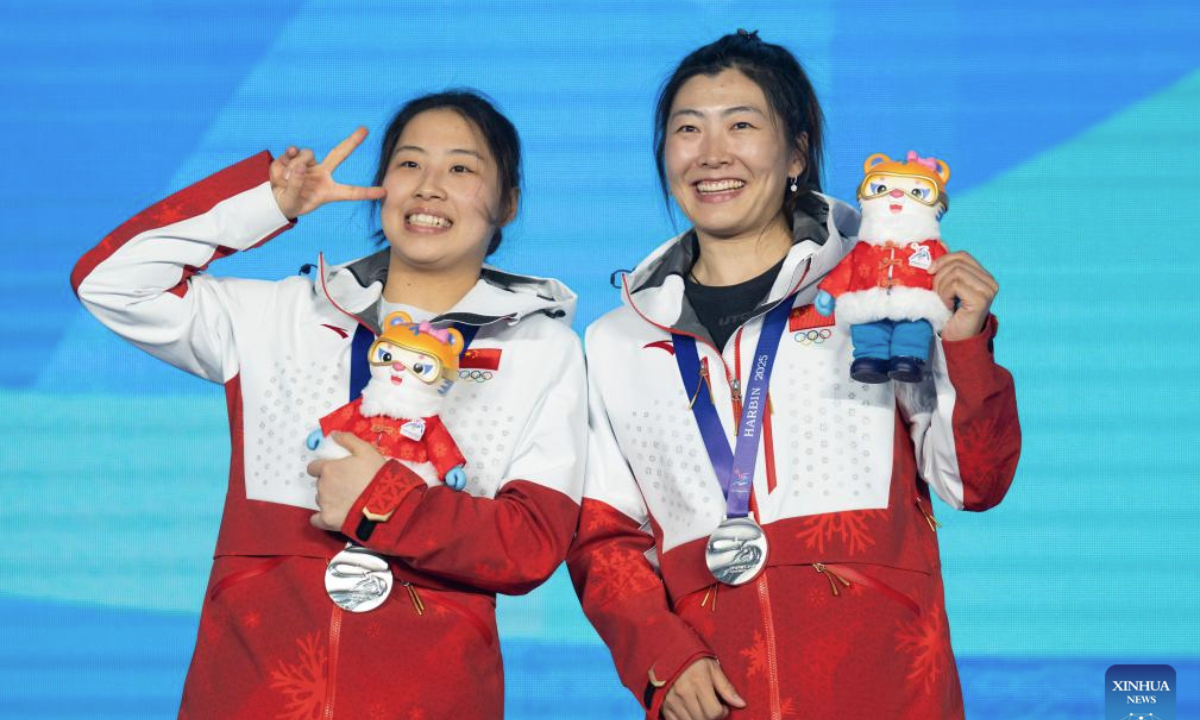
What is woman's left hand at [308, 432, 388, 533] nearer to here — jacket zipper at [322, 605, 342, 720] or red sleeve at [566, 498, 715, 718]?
jacket zipper at [322, 605, 342, 720]

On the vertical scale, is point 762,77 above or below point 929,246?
above

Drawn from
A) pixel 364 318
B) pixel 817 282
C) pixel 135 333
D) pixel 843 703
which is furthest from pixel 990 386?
pixel 135 333

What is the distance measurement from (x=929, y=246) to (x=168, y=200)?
1.28 m

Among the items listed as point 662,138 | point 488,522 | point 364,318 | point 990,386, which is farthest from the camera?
point 662,138

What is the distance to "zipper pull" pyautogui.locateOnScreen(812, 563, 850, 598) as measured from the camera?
7.18 ft

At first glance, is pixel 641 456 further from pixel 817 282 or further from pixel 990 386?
pixel 990 386

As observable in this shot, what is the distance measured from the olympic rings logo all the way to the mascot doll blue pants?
0.15 m

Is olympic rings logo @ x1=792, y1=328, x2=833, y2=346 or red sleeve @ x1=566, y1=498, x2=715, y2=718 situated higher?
olympic rings logo @ x1=792, y1=328, x2=833, y2=346

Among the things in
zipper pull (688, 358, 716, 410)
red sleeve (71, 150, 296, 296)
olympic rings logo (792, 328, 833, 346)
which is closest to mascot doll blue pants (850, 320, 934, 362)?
olympic rings logo (792, 328, 833, 346)

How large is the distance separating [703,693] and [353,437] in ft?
2.16

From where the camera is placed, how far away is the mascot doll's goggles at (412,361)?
222cm

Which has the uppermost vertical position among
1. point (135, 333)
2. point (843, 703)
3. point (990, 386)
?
point (135, 333)

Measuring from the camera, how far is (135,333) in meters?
2.43

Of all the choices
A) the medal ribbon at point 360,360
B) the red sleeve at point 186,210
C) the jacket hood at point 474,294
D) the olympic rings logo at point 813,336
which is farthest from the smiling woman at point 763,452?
the red sleeve at point 186,210
